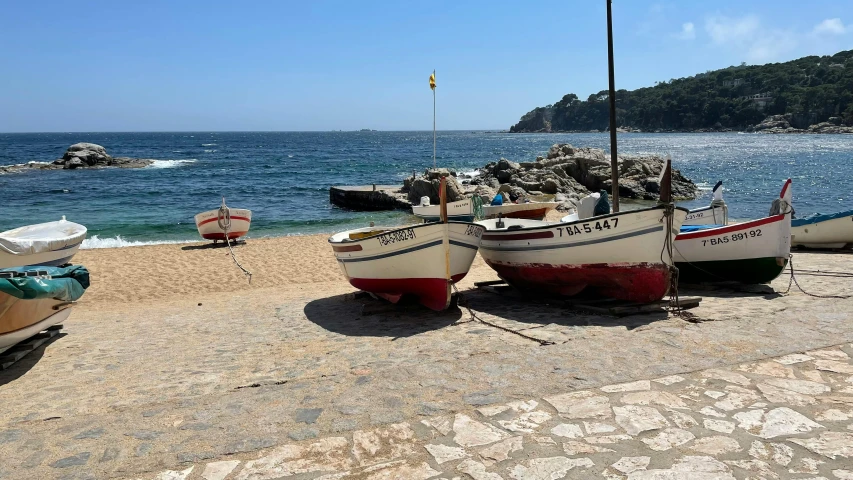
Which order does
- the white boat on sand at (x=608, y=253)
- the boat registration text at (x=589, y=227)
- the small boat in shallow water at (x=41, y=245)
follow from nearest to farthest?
the white boat on sand at (x=608, y=253), the boat registration text at (x=589, y=227), the small boat in shallow water at (x=41, y=245)

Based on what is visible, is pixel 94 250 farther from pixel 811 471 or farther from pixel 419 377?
pixel 811 471

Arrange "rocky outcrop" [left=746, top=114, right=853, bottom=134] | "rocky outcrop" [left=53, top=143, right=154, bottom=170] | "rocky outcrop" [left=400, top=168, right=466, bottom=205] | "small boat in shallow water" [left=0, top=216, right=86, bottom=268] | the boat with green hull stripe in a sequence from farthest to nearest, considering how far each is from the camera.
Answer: "rocky outcrop" [left=746, top=114, right=853, bottom=134], "rocky outcrop" [left=53, top=143, right=154, bottom=170], "rocky outcrop" [left=400, top=168, right=466, bottom=205], "small boat in shallow water" [left=0, top=216, right=86, bottom=268], the boat with green hull stripe

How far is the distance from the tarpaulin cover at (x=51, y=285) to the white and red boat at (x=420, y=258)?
3.93m

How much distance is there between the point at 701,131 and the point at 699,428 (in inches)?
6558

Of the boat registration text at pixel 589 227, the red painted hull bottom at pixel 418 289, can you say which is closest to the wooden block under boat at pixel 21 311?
the red painted hull bottom at pixel 418 289

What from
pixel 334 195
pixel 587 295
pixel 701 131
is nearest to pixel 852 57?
pixel 701 131

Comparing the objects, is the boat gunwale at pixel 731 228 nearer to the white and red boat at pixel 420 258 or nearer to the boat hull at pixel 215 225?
the white and red boat at pixel 420 258

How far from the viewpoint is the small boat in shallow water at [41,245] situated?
11.0 metres

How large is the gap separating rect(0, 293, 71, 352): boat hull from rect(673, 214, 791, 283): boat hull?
9812 millimetres

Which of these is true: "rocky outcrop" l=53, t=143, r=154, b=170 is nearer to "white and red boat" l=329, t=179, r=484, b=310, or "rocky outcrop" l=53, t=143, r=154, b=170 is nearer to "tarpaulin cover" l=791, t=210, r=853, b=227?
"white and red boat" l=329, t=179, r=484, b=310

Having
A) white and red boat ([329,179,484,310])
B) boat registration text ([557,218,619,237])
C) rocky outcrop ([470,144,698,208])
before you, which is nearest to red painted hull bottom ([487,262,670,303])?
boat registration text ([557,218,619,237])

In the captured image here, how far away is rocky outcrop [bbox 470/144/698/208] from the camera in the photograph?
34531 mm

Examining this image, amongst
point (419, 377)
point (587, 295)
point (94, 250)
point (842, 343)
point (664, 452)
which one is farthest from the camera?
point (94, 250)

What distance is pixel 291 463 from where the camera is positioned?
418 cm
